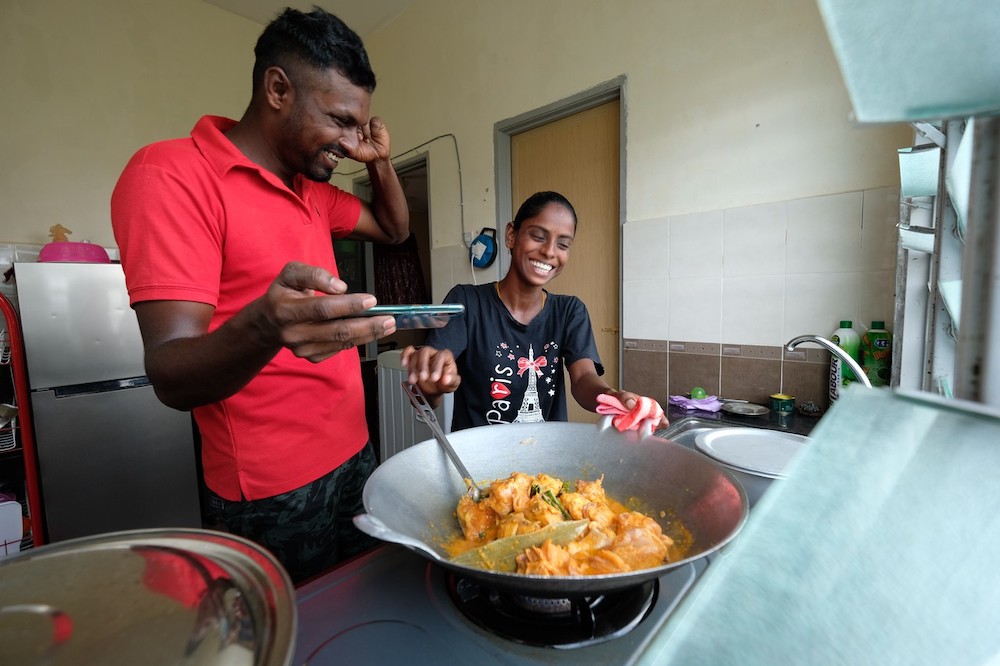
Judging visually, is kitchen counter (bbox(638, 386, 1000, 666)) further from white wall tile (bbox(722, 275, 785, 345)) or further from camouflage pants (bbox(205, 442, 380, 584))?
white wall tile (bbox(722, 275, 785, 345))

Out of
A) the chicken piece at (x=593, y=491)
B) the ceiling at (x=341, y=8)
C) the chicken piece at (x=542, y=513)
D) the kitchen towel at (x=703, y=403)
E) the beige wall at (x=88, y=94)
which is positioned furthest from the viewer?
the ceiling at (x=341, y=8)

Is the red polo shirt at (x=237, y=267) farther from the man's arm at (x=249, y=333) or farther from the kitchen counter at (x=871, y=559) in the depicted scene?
the kitchen counter at (x=871, y=559)

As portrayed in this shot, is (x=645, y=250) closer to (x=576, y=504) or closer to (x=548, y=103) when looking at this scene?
(x=548, y=103)

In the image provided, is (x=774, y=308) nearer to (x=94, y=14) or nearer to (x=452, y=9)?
(x=452, y=9)

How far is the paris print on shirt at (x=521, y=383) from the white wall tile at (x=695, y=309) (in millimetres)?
1126

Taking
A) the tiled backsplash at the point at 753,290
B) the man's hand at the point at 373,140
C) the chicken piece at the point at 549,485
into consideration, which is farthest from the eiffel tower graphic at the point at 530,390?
the tiled backsplash at the point at 753,290

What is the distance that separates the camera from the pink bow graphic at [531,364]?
5.03ft

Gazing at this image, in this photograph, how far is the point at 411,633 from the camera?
595 millimetres

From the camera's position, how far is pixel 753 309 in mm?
2150

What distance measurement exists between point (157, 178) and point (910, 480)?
121cm

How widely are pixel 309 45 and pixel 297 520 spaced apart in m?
1.17

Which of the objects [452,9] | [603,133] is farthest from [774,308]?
[452,9]

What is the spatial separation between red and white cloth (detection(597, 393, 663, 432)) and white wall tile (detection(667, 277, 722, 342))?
149 cm

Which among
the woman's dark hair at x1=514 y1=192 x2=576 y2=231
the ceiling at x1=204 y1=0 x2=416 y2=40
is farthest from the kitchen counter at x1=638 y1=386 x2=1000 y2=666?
the ceiling at x1=204 y1=0 x2=416 y2=40
